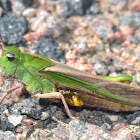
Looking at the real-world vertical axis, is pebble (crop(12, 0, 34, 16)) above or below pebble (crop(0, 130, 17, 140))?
above

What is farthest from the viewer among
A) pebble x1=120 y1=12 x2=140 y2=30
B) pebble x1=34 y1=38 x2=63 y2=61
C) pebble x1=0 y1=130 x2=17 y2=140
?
pebble x1=120 y1=12 x2=140 y2=30

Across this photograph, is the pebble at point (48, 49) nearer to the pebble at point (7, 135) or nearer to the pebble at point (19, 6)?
the pebble at point (19, 6)

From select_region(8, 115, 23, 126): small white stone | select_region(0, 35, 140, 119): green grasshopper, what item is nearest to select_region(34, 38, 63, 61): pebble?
select_region(0, 35, 140, 119): green grasshopper

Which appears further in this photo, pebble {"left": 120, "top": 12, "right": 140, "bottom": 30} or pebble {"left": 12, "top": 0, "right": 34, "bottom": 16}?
pebble {"left": 120, "top": 12, "right": 140, "bottom": 30}

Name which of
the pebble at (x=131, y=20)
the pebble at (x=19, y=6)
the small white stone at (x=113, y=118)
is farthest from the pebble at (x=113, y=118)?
the pebble at (x=19, y=6)

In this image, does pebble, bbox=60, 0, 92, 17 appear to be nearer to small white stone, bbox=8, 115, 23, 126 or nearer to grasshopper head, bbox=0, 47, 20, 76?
grasshopper head, bbox=0, 47, 20, 76

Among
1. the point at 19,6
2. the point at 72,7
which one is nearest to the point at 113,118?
the point at 72,7

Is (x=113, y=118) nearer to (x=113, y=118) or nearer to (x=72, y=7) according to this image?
(x=113, y=118)
